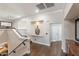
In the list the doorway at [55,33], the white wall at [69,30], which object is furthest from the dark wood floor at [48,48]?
the white wall at [69,30]

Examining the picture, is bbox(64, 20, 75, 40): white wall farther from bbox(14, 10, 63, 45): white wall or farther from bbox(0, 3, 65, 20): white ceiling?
bbox(0, 3, 65, 20): white ceiling

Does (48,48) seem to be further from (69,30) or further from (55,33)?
(69,30)

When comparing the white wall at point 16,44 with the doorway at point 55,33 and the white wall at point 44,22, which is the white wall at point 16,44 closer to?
the white wall at point 44,22

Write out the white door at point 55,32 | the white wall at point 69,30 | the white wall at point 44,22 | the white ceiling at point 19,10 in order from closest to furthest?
the white ceiling at point 19,10 < the white wall at point 44,22 < the white door at point 55,32 < the white wall at point 69,30

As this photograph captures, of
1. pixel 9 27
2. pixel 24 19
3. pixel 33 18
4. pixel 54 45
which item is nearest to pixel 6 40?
pixel 9 27

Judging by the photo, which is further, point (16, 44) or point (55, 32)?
point (55, 32)

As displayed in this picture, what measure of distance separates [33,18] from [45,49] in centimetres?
76

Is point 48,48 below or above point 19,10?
below

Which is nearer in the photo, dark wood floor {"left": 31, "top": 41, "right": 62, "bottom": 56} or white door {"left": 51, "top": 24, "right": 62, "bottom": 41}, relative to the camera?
dark wood floor {"left": 31, "top": 41, "right": 62, "bottom": 56}

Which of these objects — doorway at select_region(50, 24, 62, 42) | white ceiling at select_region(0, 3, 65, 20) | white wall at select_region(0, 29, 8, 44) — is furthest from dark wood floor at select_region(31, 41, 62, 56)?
white ceiling at select_region(0, 3, 65, 20)

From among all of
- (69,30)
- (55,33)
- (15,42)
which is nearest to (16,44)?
(15,42)

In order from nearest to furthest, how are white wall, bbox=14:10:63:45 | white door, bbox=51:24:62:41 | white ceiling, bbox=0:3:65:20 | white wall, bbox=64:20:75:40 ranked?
white ceiling, bbox=0:3:65:20, white wall, bbox=14:10:63:45, white door, bbox=51:24:62:41, white wall, bbox=64:20:75:40

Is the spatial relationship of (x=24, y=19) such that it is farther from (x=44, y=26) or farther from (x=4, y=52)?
(x=4, y=52)

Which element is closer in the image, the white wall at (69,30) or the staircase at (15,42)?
the staircase at (15,42)
